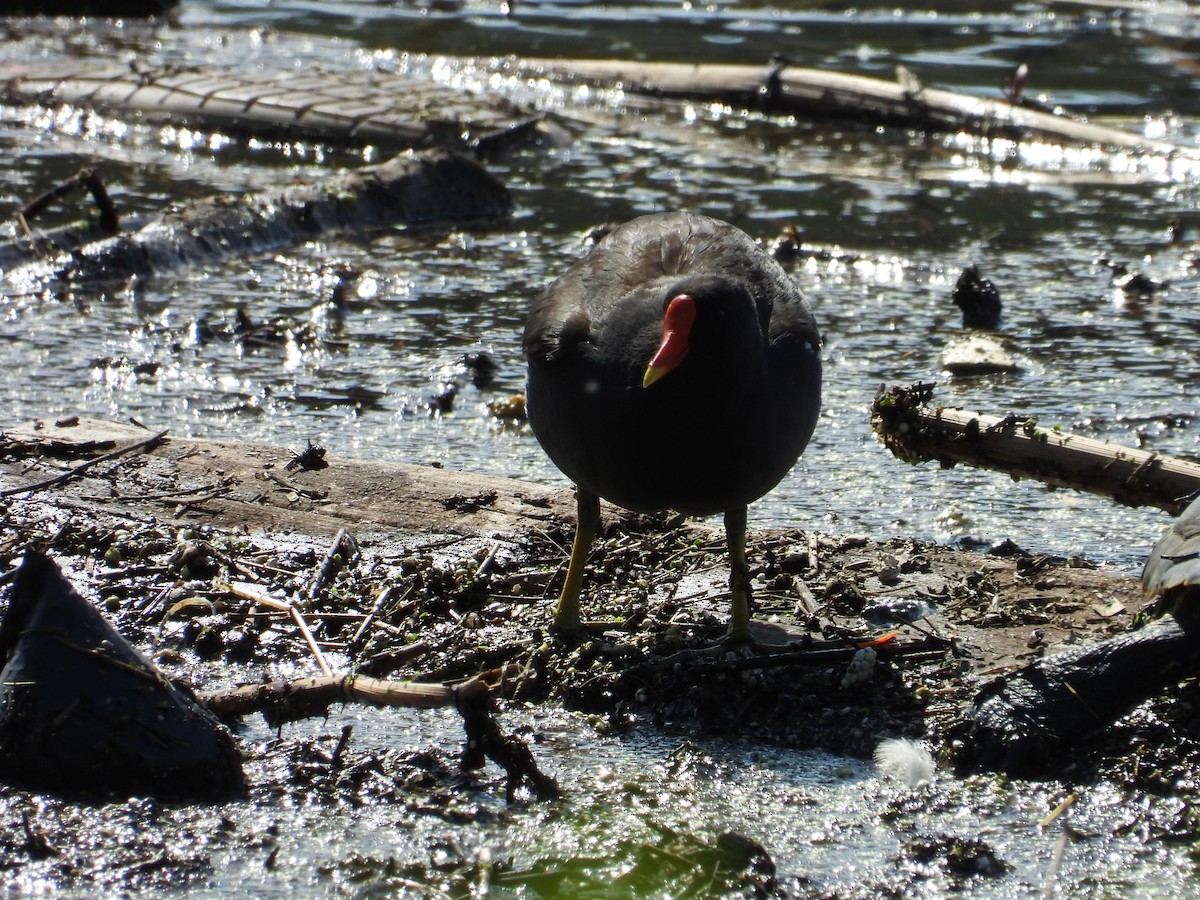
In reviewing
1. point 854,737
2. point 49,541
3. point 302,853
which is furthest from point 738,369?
point 49,541

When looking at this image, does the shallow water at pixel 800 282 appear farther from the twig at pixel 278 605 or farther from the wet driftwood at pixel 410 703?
the twig at pixel 278 605

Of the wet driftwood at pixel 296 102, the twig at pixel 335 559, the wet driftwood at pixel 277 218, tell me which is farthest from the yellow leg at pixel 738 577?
the wet driftwood at pixel 296 102

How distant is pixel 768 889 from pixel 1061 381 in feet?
14.5

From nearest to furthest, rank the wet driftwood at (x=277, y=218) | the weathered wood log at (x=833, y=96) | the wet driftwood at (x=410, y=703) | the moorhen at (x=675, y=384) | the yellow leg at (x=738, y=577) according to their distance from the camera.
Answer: the wet driftwood at (x=410, y=703), the moorhen at (x=675, y=384), the yellow leg at (x=738, y=577), the wet driftwood at (x=277, y=218), the weathered wood log at (x=833, y=96)

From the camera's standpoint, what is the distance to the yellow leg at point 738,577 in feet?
14.4

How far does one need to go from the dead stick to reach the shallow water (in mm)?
877

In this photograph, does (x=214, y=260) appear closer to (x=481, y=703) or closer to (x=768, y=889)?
(x=481, y=703)

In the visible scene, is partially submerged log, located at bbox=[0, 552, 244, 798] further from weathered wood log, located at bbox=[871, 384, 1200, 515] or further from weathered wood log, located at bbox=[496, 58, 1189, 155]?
weathered wood log, located at bbox=[496, 58, 1189, 155]

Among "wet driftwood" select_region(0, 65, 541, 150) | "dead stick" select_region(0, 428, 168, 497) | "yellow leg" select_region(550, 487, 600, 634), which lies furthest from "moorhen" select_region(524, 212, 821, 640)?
"wet driftwood" select_region(0, 65, 541, 150)

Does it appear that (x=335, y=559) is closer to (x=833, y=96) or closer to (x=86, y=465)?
(x=86, y=465)

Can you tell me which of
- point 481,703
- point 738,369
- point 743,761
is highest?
point 738,369

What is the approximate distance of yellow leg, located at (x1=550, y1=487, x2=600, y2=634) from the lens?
443cm

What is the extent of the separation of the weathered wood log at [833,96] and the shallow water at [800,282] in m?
0.18

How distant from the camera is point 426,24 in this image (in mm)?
16875
